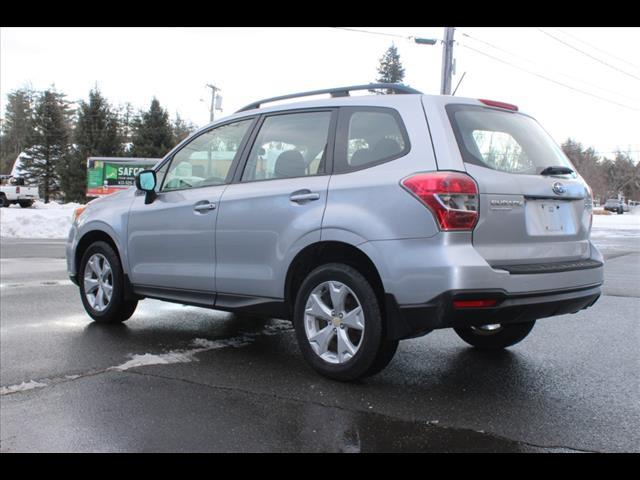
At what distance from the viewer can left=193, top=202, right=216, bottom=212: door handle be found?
182 inches

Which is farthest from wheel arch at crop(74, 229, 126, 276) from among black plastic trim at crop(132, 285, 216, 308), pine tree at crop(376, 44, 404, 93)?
pine tree at crop(376, 44, 404, 93)

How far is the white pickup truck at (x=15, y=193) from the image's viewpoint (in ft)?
132

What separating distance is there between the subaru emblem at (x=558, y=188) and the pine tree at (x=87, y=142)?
149ft

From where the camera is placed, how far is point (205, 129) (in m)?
5.06

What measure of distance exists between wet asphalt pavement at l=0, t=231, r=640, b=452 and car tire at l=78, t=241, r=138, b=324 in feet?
0.47

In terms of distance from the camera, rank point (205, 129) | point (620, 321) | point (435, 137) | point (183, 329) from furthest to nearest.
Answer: point (620, 321), point (183, 329), point (205, 129), point (435, 137)

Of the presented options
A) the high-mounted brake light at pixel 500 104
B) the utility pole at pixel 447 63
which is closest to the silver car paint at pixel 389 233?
the high-mounted brake light at pixel 500 104

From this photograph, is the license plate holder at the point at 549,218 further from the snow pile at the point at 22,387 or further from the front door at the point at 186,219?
the snow pile at the point at 22,387

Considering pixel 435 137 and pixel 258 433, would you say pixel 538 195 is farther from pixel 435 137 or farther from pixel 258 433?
pixel 258 433

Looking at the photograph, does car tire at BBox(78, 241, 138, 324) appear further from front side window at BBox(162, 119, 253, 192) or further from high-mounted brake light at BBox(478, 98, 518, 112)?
high-mounted brake light at BBox(478, 98, 518, 112)

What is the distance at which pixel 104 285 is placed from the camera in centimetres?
560

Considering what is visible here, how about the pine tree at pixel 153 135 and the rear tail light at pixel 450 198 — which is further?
the pine tree at pixel 153 135

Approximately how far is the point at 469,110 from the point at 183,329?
3.31 m
